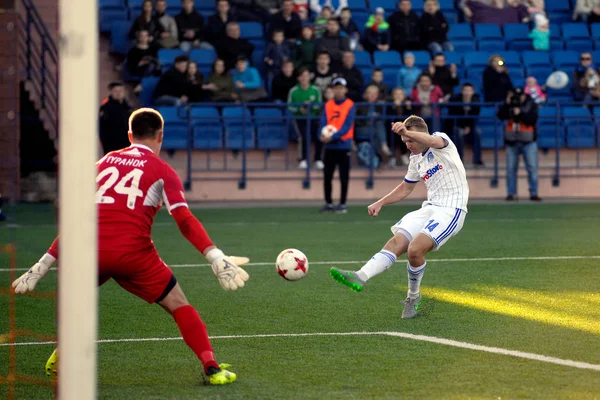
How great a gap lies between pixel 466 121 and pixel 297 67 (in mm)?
3406

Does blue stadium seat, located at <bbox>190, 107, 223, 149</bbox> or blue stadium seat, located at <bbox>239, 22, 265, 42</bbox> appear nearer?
blue stadium seat, located at <bbox>190, 107, 223, 149</bbox>

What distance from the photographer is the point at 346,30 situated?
72.1ft

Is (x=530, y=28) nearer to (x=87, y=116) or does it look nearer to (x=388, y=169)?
(x=388, y=169)

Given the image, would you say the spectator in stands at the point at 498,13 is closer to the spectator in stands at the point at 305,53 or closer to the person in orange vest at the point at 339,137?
the spectator in stands at the point at 305,53

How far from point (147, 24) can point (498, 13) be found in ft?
26.3

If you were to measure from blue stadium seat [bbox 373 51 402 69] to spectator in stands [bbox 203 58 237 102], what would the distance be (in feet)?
11.0

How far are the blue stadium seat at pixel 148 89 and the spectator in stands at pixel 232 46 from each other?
1384 millimetres

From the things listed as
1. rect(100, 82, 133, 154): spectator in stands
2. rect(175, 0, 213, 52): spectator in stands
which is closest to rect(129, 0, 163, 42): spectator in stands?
rect(175, 0, 213, 52): spectator in stands

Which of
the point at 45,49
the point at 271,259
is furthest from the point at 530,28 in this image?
the point at 271,259

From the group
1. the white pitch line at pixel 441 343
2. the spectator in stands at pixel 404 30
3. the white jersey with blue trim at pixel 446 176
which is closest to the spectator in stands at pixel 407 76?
the spectator in stands at pixel 404 30

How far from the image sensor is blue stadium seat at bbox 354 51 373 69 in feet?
71.6

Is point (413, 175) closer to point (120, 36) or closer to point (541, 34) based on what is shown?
point (120, 36)

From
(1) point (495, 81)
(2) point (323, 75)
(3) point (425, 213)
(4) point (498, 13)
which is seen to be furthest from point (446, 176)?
(4) point (498, 13)

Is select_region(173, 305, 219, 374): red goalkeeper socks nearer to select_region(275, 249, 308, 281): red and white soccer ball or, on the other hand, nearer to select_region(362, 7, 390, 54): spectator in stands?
select_region(275, 249, 308, 281): red and white soccer ball
